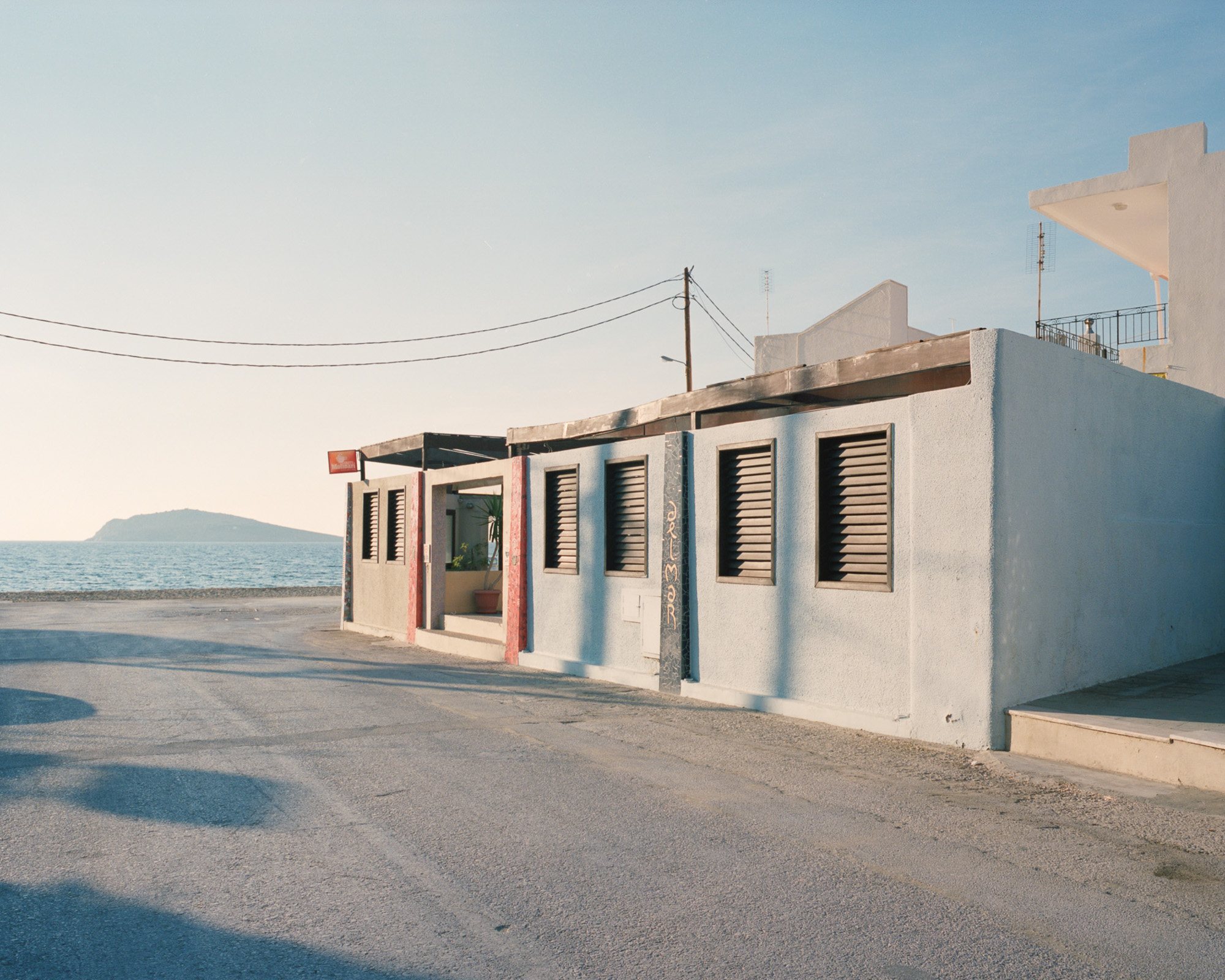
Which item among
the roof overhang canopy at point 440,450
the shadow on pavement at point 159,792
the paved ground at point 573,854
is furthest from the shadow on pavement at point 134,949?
the roof overhang canopy at point 440,450

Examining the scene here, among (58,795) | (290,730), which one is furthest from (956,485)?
(58,795)

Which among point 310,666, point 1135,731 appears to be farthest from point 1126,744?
point 310,666

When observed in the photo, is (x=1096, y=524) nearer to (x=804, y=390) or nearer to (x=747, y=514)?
(x=804, y=390)

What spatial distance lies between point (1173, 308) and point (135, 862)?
1741 cm

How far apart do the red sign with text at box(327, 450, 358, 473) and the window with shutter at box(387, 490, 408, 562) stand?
1838 mm

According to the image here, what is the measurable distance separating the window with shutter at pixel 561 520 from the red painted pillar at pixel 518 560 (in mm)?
608

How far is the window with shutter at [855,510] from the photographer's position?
8.72 m

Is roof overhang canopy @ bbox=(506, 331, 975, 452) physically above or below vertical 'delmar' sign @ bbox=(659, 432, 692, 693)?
above

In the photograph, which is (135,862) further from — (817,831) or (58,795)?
(817,831)

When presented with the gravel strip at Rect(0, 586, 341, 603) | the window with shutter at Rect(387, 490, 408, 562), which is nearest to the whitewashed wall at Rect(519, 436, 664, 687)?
the window with shutter at Rect(387, 490, 408, 562)

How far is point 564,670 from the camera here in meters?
13.4

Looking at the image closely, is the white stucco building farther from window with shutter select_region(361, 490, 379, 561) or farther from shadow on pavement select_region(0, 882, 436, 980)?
window with shutter select_region(361, 490, 379, 561)

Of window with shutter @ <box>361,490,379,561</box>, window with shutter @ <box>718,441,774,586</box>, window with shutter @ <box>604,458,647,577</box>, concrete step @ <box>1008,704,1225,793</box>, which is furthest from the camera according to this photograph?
window with shutter @ <box>361,490,379,561</box>

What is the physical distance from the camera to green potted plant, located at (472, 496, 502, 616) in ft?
68.5
